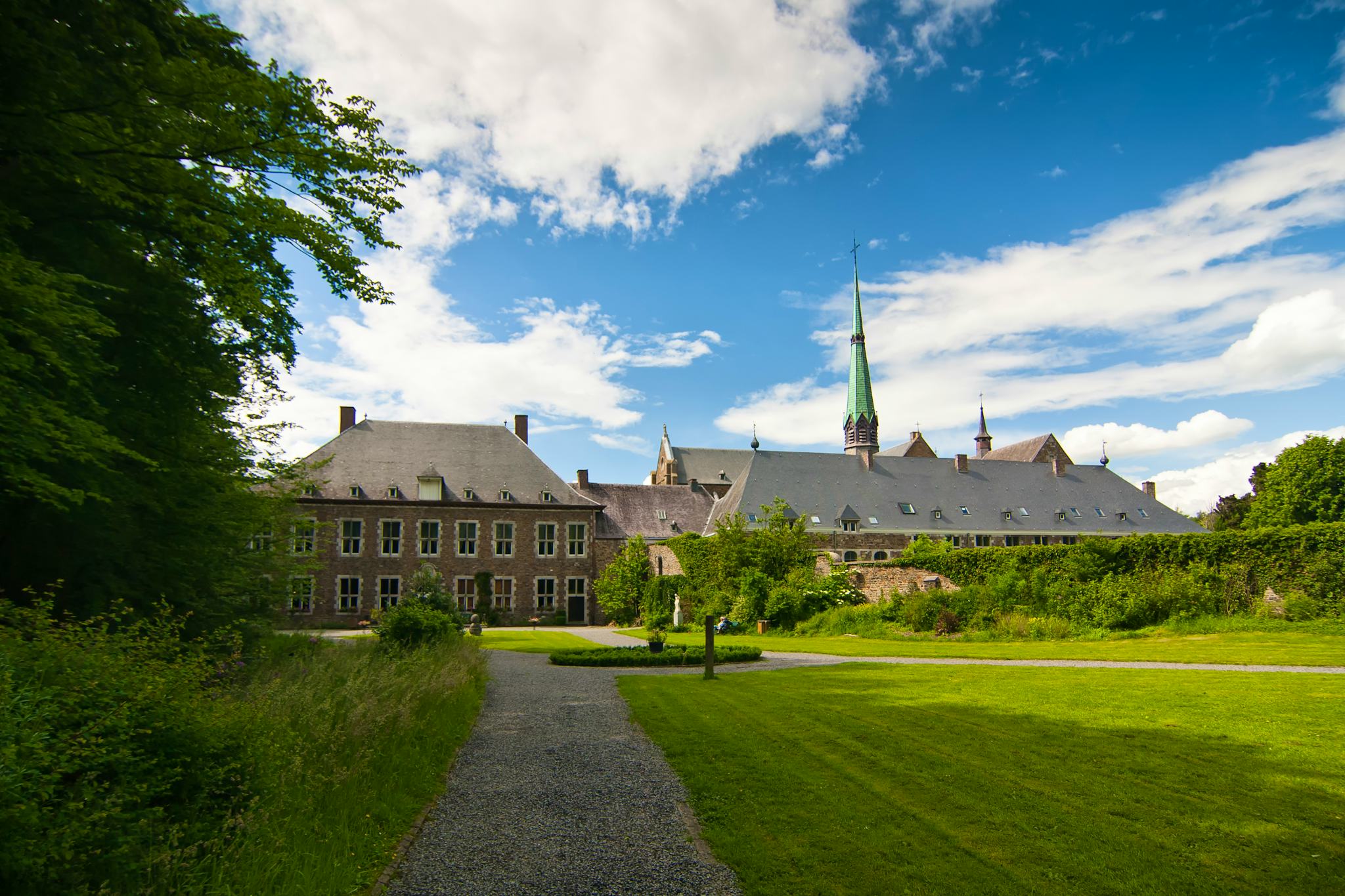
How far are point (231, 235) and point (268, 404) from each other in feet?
22.6

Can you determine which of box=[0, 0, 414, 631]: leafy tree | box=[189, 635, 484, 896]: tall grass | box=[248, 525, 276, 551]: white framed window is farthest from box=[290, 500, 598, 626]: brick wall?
box=[189, 635, 484, 896]: tall grass

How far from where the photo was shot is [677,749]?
8.48m

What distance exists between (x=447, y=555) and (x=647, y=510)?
11490mm

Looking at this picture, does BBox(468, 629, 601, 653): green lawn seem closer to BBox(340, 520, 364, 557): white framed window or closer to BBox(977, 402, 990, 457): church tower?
BBox(340, 520, 364, 557): white framed window

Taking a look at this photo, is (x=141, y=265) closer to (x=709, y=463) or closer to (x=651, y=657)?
(x=651, y=657)

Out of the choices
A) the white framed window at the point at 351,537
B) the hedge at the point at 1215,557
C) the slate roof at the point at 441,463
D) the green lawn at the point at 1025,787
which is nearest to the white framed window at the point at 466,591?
the slate roof at the point at 441,463

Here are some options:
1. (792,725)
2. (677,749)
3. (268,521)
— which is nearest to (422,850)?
(677,749)

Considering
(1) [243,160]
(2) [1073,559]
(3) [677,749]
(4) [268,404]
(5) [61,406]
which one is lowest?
(3) [677,749]

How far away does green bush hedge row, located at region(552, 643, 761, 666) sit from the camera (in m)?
17.8

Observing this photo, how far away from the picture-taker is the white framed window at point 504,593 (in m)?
37.8

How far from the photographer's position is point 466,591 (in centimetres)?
3747

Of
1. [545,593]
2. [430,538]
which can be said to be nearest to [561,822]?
[430,538]

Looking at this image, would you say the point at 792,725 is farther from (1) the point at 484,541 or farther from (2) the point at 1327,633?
(1) the point at 484,541

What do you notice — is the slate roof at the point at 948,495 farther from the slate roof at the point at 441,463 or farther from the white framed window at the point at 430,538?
the white framed window at the point at 430,538
